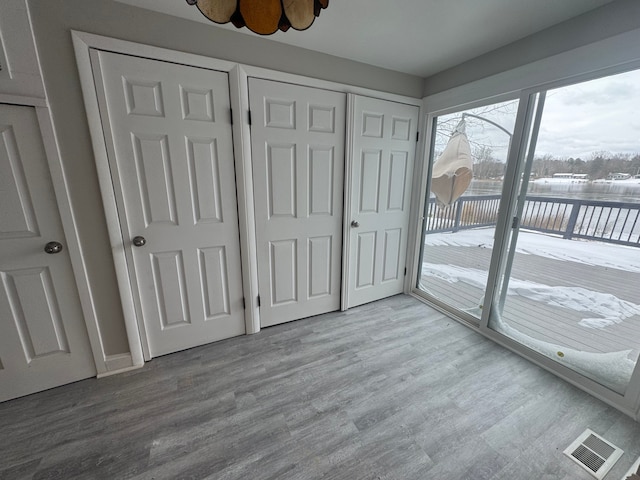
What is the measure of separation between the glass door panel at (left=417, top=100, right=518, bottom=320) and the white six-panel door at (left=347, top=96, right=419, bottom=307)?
0.29 metres

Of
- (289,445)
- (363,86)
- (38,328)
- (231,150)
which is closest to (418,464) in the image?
(289,445)

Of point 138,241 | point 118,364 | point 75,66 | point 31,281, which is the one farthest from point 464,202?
point 31,281

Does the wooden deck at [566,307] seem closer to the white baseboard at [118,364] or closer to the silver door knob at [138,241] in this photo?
the silver door knob at [138,241]

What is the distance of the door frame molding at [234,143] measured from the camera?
57.6 inches

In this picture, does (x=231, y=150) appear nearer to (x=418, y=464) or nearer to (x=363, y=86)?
(x=363, y=86)

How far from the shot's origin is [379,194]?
8.39ft

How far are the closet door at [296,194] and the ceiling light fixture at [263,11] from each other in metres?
1.16

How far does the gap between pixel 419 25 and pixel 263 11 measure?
144cm

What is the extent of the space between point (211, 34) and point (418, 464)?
2784 mm

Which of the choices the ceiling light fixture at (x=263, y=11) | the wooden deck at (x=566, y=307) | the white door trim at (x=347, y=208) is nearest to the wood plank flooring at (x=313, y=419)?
the wooden deck at (x=566, y=307)

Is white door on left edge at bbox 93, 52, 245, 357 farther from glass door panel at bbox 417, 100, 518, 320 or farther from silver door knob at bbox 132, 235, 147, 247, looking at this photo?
glass door panel at bbox 417, 100, 518, 320

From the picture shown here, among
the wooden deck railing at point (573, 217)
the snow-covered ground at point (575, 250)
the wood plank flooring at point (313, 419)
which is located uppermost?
the wooden deck railing at point (573, 217)

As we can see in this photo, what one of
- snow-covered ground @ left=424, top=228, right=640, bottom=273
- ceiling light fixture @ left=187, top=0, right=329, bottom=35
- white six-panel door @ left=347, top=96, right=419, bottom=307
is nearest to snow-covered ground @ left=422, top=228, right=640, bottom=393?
snow-covered ground @ left=424, top=228, right=640, bottom=273

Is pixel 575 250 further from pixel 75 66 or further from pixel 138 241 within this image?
pixel 75 66
